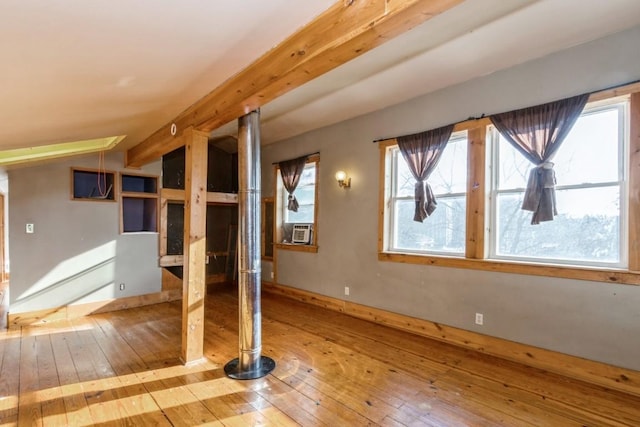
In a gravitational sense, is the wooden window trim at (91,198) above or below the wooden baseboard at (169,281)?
above

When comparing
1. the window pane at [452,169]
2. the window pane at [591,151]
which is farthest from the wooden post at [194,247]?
the window pane at [591,151]

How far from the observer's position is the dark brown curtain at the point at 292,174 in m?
5.39

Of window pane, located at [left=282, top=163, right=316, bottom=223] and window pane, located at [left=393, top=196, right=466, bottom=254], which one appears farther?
window pane, located at [left=282, top=163, right=316, bottom=223]

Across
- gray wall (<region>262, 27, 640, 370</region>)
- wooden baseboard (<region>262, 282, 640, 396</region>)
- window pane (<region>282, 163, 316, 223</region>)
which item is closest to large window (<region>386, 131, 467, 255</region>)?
gray wall (<region>262, 27, 640, 370</region>)

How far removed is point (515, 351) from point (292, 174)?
13.0 feet

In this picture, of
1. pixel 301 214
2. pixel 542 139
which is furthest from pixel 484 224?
pixel 301 214

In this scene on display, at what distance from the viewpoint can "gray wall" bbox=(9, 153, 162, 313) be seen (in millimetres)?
4152

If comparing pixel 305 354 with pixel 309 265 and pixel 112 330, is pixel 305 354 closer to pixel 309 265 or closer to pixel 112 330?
pixel 309 265

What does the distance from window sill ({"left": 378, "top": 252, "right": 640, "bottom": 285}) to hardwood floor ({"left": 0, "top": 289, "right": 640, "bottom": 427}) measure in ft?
2.90

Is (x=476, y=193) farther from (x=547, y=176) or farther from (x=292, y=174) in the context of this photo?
(x=292, y=174)

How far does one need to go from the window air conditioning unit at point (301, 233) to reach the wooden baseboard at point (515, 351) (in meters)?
1.26

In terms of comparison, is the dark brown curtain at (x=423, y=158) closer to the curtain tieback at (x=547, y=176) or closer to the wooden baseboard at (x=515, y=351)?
the curtain tieback at (x=547, y=176)

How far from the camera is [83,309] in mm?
4566

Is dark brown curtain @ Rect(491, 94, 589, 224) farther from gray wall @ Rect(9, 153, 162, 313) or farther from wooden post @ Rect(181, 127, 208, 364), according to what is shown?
gray wall @ Rect(9, 153, 162, 313)
